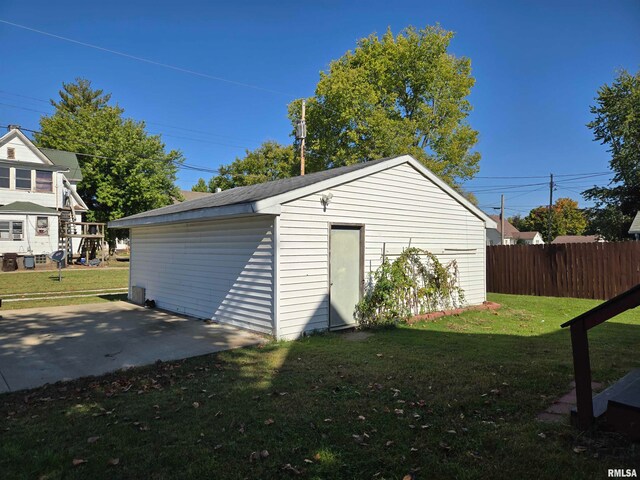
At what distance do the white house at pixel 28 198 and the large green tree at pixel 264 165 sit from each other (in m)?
12.5

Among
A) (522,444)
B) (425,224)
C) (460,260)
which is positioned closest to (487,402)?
(522,444)

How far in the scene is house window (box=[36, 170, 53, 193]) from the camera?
2747cm

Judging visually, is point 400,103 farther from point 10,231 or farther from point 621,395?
point 10,231

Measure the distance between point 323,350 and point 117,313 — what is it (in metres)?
6.36

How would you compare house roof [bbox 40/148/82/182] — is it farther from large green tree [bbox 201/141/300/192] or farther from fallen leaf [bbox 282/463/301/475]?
fallen leaf [bbox 282/463/301/475]

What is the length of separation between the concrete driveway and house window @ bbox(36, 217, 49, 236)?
1980 cm

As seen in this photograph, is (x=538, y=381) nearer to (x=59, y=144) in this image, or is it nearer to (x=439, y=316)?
(x=439, y=316)

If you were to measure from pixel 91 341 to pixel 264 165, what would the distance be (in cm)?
3242

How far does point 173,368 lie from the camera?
5426 millimetres

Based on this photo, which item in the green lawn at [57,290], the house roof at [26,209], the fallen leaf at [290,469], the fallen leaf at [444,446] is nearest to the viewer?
the fallen leaf at [290,469]

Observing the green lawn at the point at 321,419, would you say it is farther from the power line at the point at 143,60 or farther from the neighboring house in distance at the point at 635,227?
the neighboring house in distance at the point at 635,227

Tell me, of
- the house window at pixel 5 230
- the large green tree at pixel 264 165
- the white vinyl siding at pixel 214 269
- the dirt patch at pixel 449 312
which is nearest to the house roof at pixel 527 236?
the large green tree at pixel 264 165

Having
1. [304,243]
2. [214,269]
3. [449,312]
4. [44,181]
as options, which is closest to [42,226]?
[44,181]

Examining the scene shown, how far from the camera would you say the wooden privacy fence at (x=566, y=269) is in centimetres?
1234
